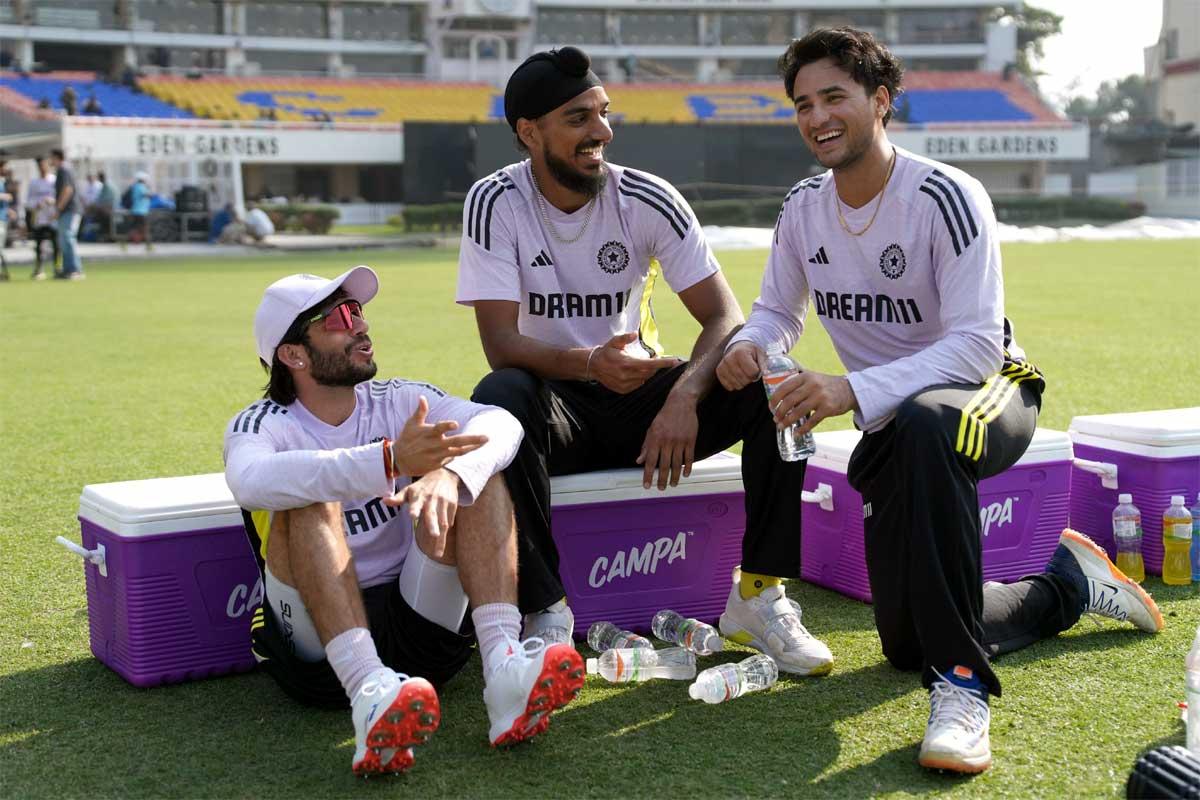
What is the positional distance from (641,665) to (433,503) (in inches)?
37.6

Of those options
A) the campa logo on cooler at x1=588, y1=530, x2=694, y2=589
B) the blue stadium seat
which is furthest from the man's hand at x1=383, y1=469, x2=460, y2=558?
the blue stadium seat

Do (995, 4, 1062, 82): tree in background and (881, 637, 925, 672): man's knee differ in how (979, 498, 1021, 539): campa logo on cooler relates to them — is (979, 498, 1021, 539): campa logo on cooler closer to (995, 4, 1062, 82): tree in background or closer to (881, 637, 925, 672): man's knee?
(881, 637, 925, 672): man's knee

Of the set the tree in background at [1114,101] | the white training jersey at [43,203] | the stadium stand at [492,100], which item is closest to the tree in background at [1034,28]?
the stadium stand at [492,100]

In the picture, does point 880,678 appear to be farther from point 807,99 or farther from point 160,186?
point 160,186

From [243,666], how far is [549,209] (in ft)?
5.65

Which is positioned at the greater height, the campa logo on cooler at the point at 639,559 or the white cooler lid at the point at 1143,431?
the white cooler lid at the point at 1143,431

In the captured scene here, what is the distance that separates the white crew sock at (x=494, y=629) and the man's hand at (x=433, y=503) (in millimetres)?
187

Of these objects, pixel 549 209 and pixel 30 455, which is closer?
pixel 549 209

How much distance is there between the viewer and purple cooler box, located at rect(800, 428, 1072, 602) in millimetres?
4603

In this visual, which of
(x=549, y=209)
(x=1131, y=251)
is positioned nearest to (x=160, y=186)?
(x=1131, y=251)

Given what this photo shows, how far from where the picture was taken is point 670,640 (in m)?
4.29

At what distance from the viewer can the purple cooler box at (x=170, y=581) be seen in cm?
384

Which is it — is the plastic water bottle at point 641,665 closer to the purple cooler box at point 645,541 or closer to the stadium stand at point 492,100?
the purple cooler box at point 645,541

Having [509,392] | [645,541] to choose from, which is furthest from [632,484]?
[509,392]
